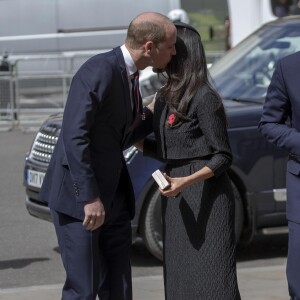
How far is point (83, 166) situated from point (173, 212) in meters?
0.65

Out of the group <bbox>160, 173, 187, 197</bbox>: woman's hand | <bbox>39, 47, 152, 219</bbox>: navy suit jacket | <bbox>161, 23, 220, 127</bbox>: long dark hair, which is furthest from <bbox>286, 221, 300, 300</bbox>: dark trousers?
<bbox>39, 47, 152, 219</bbox>: navy suit jacket

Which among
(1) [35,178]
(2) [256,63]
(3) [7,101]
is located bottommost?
(3) [7,101]

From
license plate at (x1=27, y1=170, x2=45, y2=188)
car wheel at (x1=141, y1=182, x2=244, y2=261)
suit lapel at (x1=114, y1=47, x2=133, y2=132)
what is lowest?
car wheel at (x1=141, y1=182, x2=244, y2=261)

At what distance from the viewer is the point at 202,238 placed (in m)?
4.86

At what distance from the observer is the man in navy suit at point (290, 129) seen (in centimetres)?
470

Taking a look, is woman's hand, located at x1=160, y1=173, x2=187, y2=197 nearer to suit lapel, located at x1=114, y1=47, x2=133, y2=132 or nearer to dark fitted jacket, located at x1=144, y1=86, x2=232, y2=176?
dark fitted jacket, located at x1=144, y1=86, x2=232, y2=176

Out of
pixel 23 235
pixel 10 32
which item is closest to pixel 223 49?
pixel 10 32

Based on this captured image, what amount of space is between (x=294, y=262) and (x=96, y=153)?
1112 millimetres

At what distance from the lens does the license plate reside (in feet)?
25.2

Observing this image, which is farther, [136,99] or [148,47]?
[136,99]

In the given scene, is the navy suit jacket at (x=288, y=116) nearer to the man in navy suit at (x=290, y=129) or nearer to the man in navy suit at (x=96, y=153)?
the man in navy suit at (x=290, y=129)

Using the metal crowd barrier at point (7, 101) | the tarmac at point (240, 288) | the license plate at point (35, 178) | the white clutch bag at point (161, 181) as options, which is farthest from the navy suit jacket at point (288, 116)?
the metal crowd barrier at point (7, 101)

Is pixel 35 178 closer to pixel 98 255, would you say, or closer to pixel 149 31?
pixel 98 255

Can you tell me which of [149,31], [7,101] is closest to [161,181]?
[149,31]
